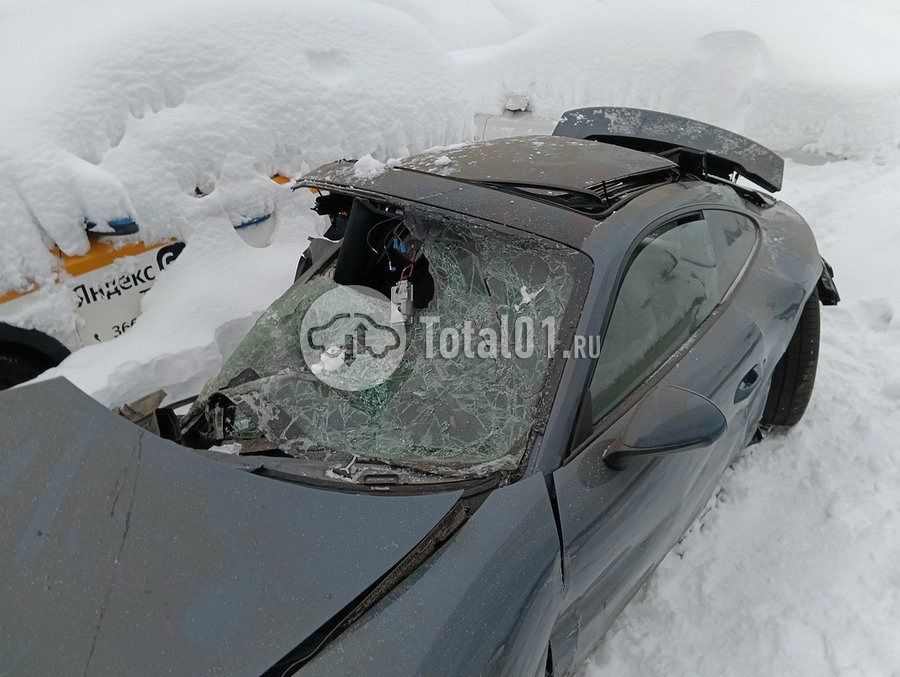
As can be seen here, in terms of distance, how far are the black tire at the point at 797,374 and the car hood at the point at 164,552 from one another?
2.17 meters

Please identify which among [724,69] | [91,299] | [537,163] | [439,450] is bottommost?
[91,299]

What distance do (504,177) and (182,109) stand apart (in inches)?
84.1

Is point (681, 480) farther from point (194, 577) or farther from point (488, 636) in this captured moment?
point (194, 577)

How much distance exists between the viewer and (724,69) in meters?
5.76

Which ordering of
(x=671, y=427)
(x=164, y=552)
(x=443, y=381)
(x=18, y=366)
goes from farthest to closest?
(x=18, y=366) < (x=443, y=381) < (x=671, y=427) < (x=164, y=552)

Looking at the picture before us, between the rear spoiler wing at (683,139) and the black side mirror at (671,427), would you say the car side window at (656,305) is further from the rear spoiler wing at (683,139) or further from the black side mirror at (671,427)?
the rear spoiler wing at (683,139)

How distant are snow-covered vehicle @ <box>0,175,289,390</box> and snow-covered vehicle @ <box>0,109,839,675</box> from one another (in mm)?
1067

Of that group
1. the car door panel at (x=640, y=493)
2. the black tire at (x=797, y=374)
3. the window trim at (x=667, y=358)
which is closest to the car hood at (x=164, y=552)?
the car door panel at (x=640, y=493)

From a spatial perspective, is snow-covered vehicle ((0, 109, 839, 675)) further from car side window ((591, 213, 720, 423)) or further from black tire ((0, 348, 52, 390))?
black tire ((0, 348, 52, 390))

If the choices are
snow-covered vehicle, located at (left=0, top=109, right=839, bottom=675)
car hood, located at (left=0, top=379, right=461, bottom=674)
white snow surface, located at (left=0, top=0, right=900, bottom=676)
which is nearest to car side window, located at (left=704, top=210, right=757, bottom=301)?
snow-covered vehicle, located at (left=0, top=109, right=839, bottom=675)

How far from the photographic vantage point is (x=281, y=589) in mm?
1341

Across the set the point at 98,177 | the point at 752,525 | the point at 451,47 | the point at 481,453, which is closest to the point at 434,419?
the point at 481,453

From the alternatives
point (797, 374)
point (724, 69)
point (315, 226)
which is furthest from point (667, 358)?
point (724, 69)

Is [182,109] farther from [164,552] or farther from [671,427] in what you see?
[671,427]
